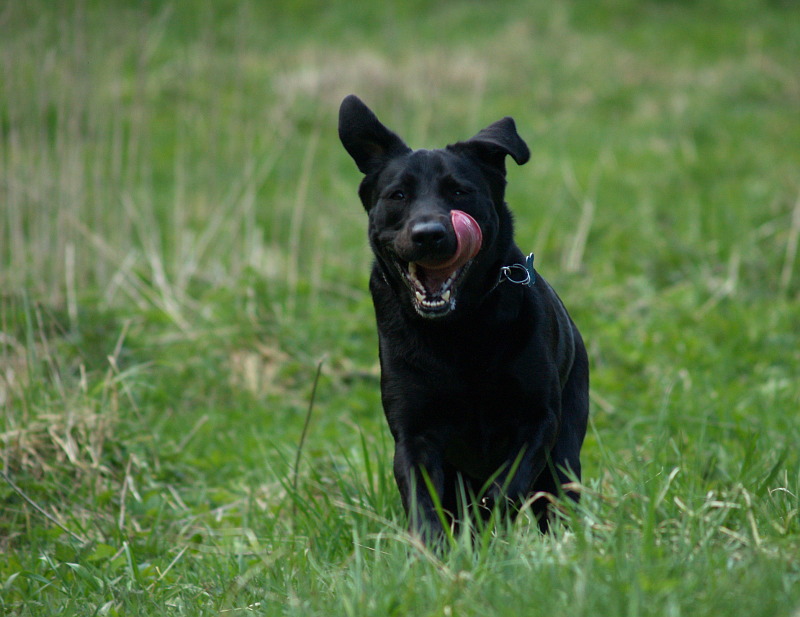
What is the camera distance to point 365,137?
359cm

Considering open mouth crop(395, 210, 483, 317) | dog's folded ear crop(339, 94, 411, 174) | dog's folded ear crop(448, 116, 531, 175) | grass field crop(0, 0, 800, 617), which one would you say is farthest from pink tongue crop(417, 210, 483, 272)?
grass field crop(0, 0, 800, 617)

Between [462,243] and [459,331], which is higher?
[462,243]

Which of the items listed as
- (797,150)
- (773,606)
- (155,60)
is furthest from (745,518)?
(155,60)

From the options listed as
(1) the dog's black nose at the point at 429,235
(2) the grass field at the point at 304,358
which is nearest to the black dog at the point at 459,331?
(1) the dog's black nose at the point at 429,235

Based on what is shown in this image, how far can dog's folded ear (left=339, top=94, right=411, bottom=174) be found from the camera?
3.55 m

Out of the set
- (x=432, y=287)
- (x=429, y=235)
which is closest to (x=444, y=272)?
(x=432, y=287)

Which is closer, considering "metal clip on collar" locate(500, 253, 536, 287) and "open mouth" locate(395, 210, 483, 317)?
"open mouth" locate(395, 210, 483, 317)

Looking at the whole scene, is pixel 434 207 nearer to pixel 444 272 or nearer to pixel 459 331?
pixel 444 272

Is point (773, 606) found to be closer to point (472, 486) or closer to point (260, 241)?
point (472, 486)

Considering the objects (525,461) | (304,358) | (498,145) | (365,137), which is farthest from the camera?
(304,358)

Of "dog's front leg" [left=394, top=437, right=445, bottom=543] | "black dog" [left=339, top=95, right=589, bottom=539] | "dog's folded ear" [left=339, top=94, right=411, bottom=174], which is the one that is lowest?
"dog's front leg" [left=394, top=437, right=445, bottom=543]

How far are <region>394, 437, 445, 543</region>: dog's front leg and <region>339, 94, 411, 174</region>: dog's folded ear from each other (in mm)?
1039

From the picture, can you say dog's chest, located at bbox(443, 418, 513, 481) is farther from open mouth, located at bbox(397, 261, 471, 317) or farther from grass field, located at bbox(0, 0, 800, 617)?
open mouth, located at bbox(397, 261, 471, 317)

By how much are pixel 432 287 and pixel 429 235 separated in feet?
0.81
